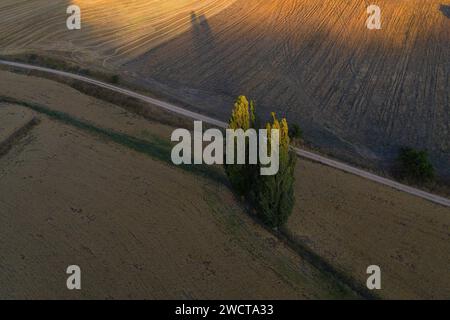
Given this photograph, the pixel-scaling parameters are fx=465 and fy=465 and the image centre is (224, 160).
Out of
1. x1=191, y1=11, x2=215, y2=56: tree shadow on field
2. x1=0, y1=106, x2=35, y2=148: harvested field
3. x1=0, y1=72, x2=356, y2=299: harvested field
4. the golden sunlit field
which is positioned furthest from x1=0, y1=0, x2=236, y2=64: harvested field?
x1=0, y1=72, x2=356, y2=299: harvested field

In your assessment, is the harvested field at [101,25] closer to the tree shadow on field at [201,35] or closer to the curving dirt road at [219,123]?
the tree shadow on field at [201,35]

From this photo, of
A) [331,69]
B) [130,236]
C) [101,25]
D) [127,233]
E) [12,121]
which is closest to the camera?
[130,236]

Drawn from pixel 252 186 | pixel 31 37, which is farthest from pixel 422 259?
pixel 31 37

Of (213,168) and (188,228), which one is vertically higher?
(213,168)

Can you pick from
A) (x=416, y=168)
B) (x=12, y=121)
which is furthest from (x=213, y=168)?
(x=12, y=121)

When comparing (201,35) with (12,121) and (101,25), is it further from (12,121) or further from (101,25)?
(12,121)

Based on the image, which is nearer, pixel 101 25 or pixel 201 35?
pixel 201 35

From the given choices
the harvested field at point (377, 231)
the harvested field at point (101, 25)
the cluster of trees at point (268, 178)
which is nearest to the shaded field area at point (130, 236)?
the cluster of trees at point (268, 178)
